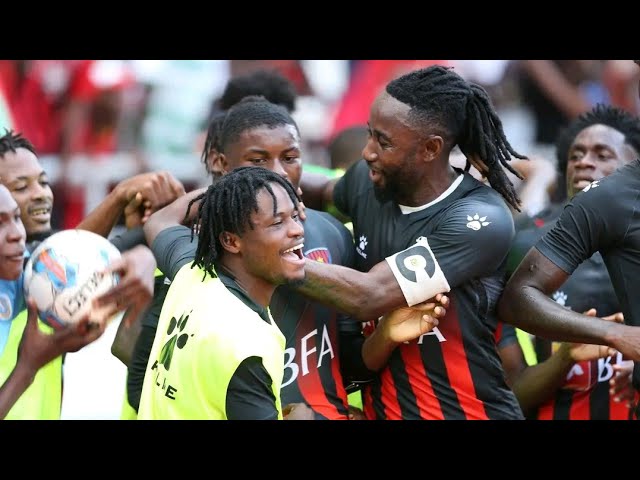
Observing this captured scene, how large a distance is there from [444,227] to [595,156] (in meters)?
1.86

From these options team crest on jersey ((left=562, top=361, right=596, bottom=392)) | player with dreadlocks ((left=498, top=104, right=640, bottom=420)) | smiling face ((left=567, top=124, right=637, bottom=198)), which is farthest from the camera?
smiling face ((left=567, top=124, right=637, bottom=198))

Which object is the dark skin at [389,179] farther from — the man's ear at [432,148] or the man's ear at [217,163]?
the man's ear at [217,163]

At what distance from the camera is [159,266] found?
4930mm

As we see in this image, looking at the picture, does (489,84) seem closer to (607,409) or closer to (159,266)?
(607,409)

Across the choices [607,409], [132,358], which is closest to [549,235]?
[607,409]

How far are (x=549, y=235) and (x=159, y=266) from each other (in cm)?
171

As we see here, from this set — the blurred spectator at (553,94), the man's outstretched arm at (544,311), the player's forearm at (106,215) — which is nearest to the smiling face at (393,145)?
the man's outstretched arm at (544,311)

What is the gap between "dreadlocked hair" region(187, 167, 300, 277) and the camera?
421cm

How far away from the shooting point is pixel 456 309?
4934 mm

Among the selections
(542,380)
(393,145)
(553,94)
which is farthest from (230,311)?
(553,94)

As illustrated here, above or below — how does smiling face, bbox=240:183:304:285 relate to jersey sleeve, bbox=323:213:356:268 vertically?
below

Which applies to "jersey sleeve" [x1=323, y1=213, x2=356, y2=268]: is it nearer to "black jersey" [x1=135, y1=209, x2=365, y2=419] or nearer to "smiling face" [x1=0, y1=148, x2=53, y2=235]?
"black jersey" [x1=135, y1=209, x2=365, y2=419]

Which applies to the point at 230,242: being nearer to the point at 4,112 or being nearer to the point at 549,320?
the point at 549,320

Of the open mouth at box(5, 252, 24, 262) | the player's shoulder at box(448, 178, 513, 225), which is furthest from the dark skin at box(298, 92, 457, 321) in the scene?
the open mouth at box(5, 252, 24, 262)
